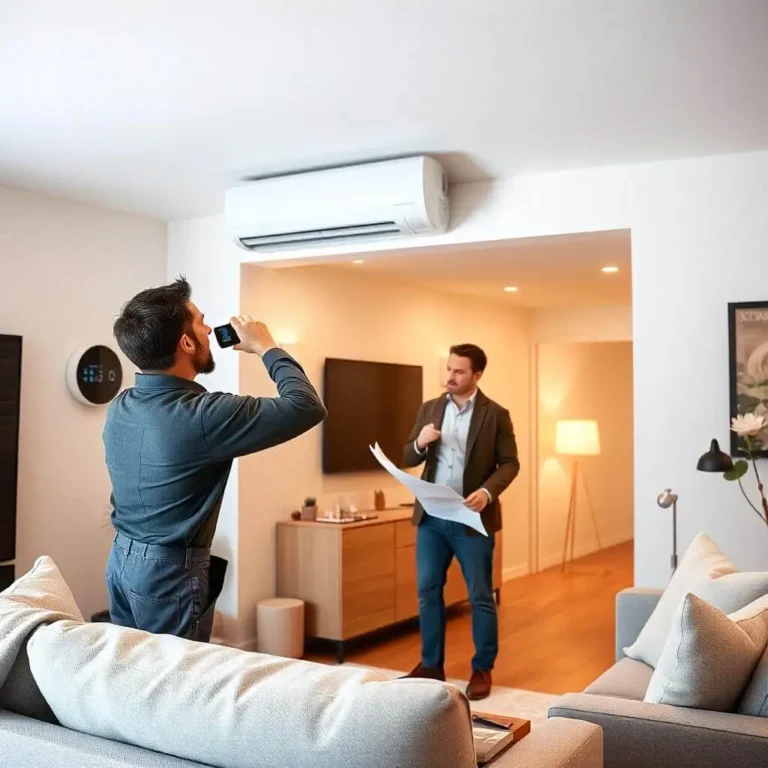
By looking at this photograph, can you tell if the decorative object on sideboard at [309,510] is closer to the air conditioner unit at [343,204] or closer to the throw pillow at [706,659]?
the air conditioner unit at [343,204]

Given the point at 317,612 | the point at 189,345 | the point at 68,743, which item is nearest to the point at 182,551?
the point at 189,345

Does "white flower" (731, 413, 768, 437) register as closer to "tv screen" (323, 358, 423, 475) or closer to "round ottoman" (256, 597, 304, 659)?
"round ottoman" (256, 597, 304, 659)

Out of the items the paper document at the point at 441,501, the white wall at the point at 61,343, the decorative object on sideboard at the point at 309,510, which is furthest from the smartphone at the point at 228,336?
the decorative object on sideboard at the point at 309,510

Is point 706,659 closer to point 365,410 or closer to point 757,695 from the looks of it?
point 757,695

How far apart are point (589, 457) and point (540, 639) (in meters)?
3.79

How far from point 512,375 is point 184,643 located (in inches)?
255

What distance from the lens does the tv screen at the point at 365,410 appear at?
591 centimetres

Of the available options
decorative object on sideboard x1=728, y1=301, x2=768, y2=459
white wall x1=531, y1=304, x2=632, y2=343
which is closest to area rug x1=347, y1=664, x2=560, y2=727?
decorative object on sideboard x1=728, y1=301, x2=768, y2=459

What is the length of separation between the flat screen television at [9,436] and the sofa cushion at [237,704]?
2868mm

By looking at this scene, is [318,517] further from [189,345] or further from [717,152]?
[189,345]

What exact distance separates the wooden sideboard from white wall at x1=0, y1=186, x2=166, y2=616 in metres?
1.02

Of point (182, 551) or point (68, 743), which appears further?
point (182, 551)

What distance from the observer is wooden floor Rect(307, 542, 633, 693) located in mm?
4879

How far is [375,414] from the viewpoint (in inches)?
249
